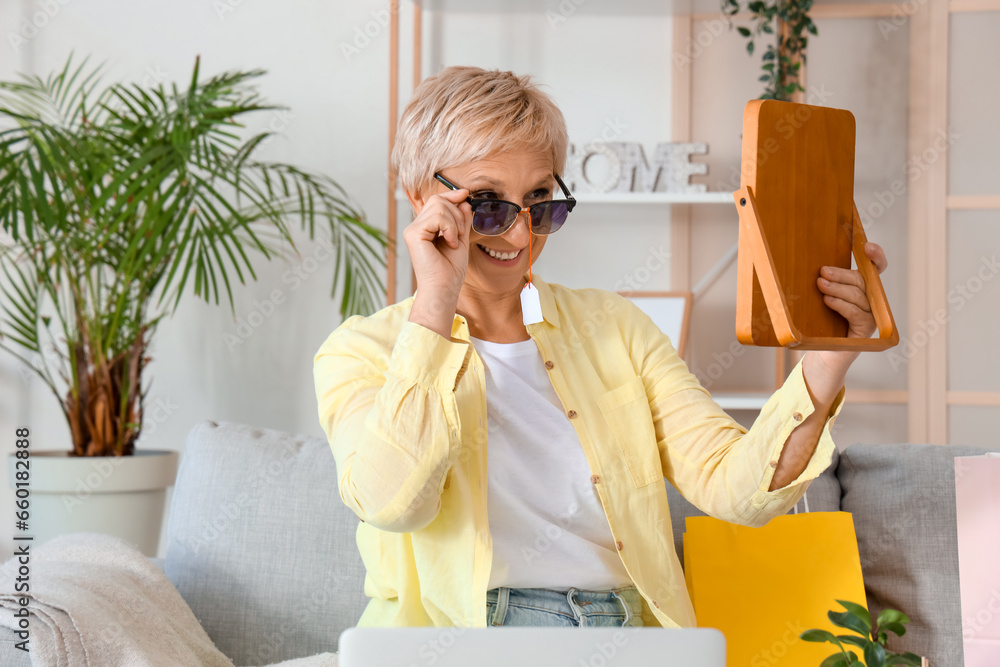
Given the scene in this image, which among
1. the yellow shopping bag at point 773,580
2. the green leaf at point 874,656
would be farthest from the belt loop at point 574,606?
the green leaf at point 874,656

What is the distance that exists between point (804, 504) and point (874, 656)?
898 mm

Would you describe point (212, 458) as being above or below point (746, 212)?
below

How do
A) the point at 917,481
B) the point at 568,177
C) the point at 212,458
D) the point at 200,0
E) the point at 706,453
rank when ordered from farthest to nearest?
the point at 200,0, the point at 568,177, the point at 212,458, the point at 917,481, the point at 706,453

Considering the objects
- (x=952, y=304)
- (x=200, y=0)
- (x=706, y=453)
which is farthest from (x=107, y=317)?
(x=952, y=304)

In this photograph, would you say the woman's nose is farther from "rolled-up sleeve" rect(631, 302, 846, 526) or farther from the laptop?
the laptop

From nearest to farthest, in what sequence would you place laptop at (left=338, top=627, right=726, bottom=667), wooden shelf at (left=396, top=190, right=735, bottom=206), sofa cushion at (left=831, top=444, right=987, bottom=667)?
laptop at (left=338, top=627, right=726, bottom=667) → sofa cushion at (left=831, top=444, right=987, bottom=667) → wooden shelf at (left=396, top=190, right=735, bottom=206)

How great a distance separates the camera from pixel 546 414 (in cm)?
132

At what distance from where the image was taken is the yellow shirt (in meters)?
1.09

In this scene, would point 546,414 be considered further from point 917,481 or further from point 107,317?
point 107,317

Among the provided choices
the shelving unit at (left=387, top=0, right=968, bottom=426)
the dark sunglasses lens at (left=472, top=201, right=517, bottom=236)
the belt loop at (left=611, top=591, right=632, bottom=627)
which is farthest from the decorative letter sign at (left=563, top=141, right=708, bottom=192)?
the belt loop at (left=611, top=591, right=632, bottom=627)

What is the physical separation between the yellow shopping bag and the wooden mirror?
0.60 metres

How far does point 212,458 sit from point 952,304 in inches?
90.3

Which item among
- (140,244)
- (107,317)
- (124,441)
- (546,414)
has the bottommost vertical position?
(124,441)

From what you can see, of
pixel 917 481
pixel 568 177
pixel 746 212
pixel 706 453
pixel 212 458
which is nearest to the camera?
pixel 746 212
